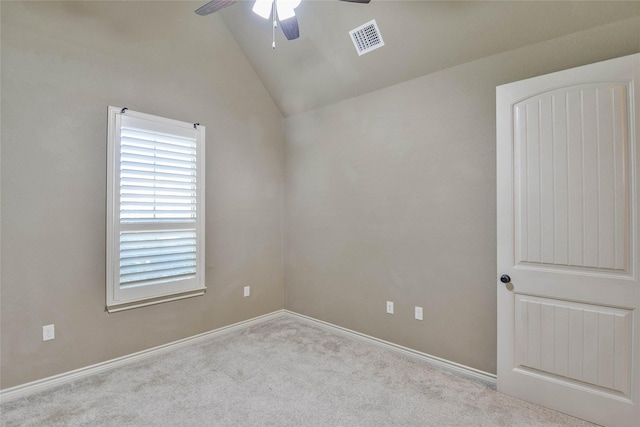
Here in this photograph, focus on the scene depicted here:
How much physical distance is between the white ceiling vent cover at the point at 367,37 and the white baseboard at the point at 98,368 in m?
3.31

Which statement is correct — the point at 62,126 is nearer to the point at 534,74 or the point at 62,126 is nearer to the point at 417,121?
the point at 417,121

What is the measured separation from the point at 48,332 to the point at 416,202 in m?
3.29

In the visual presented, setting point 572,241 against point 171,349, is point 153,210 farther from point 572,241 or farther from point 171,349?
point 572,241

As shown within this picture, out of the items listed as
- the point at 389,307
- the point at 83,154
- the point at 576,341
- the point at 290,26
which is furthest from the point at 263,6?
the point at 576,341

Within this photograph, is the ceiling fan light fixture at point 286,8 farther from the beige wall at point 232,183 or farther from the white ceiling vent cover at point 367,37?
the beige wall at point 232,183

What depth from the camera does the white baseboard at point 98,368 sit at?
7.55 feet

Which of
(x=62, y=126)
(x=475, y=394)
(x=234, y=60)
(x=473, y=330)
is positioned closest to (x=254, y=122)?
(x=234, y=60)

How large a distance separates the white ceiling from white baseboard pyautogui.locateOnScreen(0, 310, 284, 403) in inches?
113

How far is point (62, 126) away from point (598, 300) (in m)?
4.11

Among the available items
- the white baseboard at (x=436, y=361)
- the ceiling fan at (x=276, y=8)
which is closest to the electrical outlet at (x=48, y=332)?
the white baseboard at (x=436, y=361)

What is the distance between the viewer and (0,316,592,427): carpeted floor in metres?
2.05

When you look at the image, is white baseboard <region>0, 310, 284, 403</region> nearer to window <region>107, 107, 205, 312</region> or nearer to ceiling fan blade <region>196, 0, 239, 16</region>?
window <region>107, 107, 205, 312</region>

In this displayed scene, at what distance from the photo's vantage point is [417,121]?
294cm

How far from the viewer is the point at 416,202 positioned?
2955 millimetres
